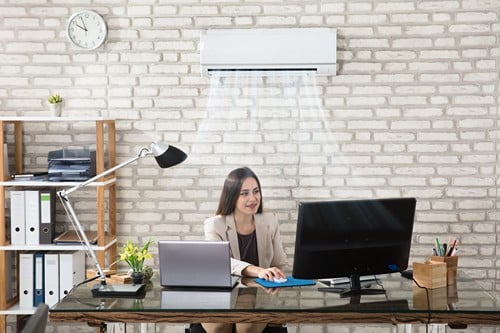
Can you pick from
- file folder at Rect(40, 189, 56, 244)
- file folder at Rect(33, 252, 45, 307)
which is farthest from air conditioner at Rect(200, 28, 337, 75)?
file folder at Rect(33, 252, 45, 307)

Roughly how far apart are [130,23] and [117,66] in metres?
0.29

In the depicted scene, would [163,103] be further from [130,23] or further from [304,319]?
[304,319]

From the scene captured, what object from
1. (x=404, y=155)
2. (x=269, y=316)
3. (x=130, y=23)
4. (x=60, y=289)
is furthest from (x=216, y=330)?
(x=130, y=23)

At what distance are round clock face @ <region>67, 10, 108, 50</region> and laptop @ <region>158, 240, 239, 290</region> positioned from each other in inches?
79.0

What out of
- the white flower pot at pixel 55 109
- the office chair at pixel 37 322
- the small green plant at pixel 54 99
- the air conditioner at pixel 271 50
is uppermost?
the air conditioner at pixel 271 50

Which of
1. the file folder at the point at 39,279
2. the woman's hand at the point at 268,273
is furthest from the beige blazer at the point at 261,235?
the file folder at the point at 39,279

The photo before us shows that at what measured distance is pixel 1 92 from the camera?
17.0 ft

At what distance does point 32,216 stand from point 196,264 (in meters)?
1.78

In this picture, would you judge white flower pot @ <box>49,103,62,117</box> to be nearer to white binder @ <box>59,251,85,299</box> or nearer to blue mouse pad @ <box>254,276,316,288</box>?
white binder @ <box>59,251,85,299</box>

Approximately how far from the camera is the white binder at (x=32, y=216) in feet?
16.1

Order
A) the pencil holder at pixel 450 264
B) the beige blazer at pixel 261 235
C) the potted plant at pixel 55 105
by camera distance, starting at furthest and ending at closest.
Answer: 1. the potted plant at pixel 55 105
2. the beige blazer at pixel 261 235
3. the pencil holder at pixel 450 264

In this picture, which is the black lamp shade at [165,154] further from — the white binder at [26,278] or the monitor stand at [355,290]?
the white binder at [26,278]

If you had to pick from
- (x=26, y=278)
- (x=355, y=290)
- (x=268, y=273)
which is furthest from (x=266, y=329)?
(x=26, y=278)

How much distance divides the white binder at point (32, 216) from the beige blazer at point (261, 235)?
1.23 meters
